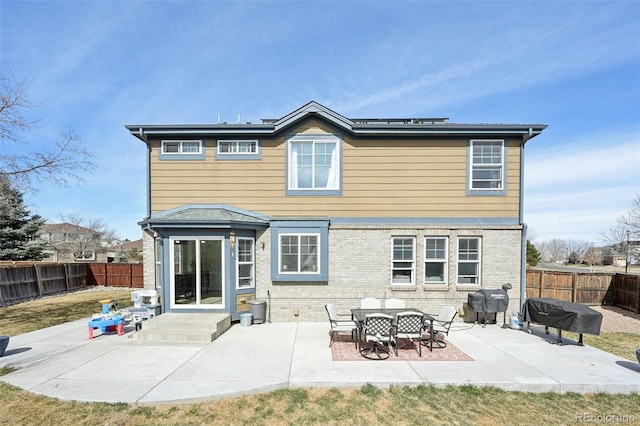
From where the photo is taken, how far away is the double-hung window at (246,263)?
10141 millimetres

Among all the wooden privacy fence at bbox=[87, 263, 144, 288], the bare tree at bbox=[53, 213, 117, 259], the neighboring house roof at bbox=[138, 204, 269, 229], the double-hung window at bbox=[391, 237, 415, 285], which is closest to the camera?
the neighboring house roof at bbox=[138, 204, 269, 229]

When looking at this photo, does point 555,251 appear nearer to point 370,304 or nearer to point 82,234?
point 370,304

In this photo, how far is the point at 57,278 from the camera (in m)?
18.1

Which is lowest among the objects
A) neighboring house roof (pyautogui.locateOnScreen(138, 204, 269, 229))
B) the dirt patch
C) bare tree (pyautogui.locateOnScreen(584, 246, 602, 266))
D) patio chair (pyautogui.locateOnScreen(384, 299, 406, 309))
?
the dirt patch

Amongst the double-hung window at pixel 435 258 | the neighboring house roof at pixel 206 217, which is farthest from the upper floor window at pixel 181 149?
the double-hung window at pixel 435 258

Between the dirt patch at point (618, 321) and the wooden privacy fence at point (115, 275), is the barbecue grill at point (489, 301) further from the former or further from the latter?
the wooden privacy fence at point (115, 275)

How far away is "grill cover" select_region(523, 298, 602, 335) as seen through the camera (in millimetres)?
7613

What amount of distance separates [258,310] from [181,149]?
688 cm

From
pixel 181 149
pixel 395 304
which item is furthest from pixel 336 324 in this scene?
pixel 181 149

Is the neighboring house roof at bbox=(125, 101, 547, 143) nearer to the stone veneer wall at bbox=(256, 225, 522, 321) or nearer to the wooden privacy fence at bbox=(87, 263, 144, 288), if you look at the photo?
the stone veneer wall at bbox=(256, 225, 522, 321)

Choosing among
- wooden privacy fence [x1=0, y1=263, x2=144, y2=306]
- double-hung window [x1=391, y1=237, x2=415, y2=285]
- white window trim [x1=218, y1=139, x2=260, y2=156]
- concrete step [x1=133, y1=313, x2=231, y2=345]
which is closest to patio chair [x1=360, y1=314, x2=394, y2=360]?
double-hung window [x1=391, y1=237, x2=415, y2=285]

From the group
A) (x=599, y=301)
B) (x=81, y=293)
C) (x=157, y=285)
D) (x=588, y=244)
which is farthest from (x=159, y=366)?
(x=588, y=244)

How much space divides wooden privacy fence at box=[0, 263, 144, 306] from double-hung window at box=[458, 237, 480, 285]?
21.8 metres

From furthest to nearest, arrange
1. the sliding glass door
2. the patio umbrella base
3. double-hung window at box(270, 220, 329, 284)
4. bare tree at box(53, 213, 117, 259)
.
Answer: bare tree at box(53, 213, 117, 259) → double-hung window at box(270, 220, 329, 284) → the sliding glass door → the patio umbrella base
